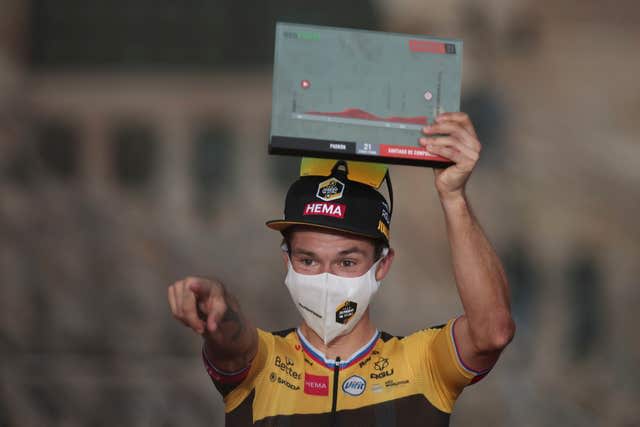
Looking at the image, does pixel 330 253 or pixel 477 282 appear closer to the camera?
pixel 477 282

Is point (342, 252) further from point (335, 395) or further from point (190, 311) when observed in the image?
point (190, 311)

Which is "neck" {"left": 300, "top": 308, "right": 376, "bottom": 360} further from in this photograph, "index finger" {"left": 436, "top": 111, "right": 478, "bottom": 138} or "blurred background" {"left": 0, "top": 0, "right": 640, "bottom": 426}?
"blurred background" {"left": 0, "top": 0, "right": 640, "bottom": 426}

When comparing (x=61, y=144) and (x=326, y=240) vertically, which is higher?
(x=61, y=144)

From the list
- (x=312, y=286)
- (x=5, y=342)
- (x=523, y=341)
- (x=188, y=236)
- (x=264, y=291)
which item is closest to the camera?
(x=312, y=286)

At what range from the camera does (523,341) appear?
1691 centimetres

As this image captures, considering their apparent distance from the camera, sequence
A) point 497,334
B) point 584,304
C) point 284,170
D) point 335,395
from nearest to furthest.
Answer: point 497,334
point 335,395
point 584,304
point 284,170

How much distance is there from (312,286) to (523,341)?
496 inches

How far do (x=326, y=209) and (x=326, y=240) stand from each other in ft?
0.47

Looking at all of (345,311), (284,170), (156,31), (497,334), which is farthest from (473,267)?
(156,31)

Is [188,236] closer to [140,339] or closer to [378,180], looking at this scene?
[140,339]

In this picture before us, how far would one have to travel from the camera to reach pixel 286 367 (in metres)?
4.98

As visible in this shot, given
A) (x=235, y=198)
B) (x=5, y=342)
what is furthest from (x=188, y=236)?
(x=235, y=198)

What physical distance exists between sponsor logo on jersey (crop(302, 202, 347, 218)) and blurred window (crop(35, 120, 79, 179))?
77.4ft

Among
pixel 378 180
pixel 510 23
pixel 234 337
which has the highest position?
pixel 510 23
